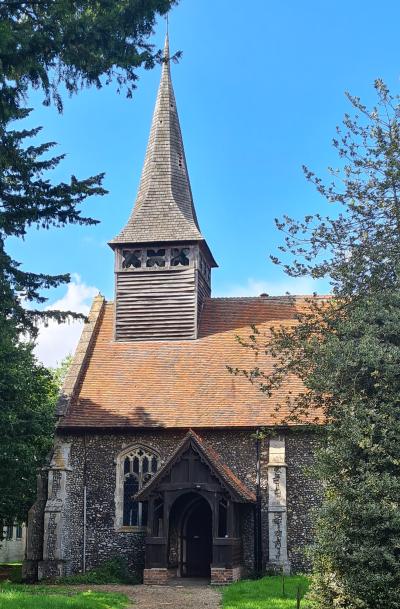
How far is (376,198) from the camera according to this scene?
1302 centimetres

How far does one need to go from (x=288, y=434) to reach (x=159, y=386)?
13.8 feet

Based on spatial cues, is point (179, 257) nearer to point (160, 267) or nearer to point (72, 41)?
point (160, 267)

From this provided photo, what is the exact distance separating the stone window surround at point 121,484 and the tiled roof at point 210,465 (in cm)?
156

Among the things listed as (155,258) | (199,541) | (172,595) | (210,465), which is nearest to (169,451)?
A: (210,465)

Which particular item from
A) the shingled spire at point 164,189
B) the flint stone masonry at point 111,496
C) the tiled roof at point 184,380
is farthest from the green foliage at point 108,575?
the shingled spire at point 164,189

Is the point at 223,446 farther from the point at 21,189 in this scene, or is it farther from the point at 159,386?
the point at 21,189

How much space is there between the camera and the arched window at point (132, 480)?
20.7 m

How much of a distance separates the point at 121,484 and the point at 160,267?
7.28 meters

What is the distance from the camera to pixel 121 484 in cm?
2081

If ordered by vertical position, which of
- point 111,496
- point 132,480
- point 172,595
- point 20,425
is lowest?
point 172,595

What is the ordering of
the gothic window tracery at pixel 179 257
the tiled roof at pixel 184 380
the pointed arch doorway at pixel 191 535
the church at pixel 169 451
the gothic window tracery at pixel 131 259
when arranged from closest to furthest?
the church at pixel 169 451 < the pointed arch doorway at pixel 191 535 < the tiled roof at pixel 184 380 < the gothic window tracery at pixel 179 257 < the gothic window tracery at pixel 131 259

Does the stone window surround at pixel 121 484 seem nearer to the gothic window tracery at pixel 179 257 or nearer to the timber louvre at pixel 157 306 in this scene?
the timber louvre at pixel 157 306

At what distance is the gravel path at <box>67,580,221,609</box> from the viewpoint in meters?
14.3

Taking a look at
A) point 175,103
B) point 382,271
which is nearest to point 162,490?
point 382,271
